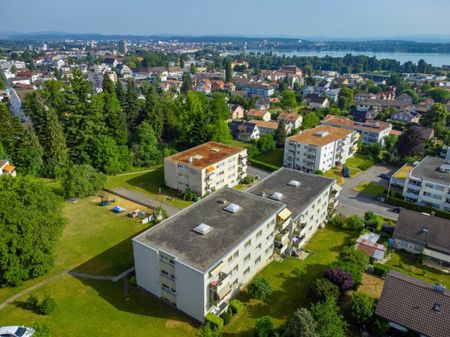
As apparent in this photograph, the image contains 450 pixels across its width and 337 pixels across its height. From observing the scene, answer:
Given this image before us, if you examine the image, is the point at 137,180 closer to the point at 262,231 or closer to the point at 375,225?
the point at 262,231

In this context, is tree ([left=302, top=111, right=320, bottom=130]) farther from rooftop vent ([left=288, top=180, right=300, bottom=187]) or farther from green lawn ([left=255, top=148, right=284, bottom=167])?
rooftop vent ([left=288, top=180, right=300, bottom=187])

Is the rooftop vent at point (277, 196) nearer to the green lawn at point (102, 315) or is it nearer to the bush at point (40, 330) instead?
the green lawn at point (102, 315)

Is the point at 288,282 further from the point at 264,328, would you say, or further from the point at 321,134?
the point at 321,134

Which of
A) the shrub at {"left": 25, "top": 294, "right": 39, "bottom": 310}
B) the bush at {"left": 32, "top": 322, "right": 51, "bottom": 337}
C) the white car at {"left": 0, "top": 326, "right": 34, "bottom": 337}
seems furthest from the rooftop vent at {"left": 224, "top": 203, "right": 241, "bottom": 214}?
the white car at {"left": 0, "top": 326, "right": 34, "bottom": 337}

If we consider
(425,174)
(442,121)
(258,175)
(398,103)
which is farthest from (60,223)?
(398,103)

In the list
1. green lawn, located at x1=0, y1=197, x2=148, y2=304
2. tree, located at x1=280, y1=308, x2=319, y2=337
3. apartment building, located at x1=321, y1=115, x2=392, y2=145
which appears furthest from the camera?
apartment building, located at x1=321, y1=115, x2=392, y2=145

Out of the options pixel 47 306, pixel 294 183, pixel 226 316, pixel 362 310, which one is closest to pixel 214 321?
pixel 226 316

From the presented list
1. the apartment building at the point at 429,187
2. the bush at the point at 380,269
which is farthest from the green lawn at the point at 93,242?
the apartment building at the point at 429,187
